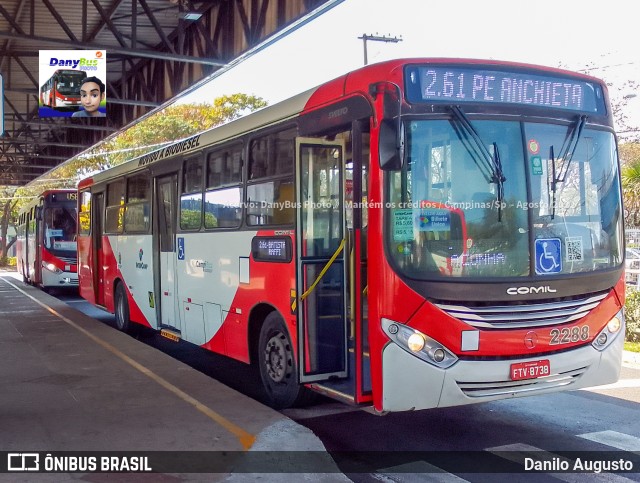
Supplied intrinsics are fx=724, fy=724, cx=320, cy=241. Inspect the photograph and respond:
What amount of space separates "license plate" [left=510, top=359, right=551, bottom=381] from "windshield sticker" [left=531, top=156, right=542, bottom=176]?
60.3 inches

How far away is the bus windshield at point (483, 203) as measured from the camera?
5.69 meters

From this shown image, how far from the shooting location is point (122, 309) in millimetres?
13383

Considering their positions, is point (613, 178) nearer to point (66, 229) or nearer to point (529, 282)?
point (529, 282)

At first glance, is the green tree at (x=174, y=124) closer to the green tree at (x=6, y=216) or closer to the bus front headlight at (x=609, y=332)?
the green tree at (x=6, y=216)

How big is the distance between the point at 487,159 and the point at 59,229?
743 inches

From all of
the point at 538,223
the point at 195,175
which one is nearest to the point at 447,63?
the point at 538,223

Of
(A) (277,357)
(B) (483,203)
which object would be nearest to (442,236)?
(B) (483,203)

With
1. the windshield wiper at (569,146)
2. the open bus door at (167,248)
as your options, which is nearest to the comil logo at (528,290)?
the windshield wiper at (569,146)

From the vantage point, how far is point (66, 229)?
72.9 ft

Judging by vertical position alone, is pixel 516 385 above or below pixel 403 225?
below

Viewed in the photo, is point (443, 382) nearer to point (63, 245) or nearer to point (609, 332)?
point (609, 332)

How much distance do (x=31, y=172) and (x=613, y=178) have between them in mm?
34362

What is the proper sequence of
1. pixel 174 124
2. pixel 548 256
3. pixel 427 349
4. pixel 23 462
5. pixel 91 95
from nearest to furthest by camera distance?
pixel 23 462
pixel 427 349
pixel 548 256
pixel 91 95
pixel 174 124

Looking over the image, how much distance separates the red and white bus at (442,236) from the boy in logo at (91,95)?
11847 millimetres
